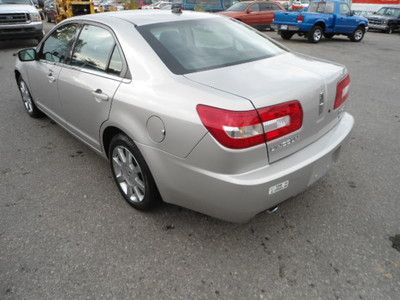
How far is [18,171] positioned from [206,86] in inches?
98.8

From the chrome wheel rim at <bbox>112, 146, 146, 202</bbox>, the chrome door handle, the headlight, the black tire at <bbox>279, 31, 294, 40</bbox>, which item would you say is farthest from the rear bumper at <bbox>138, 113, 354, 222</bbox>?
the black tire at <bbox>279, 31, 294, 40</bbox>

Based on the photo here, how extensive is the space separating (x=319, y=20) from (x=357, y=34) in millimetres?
2822

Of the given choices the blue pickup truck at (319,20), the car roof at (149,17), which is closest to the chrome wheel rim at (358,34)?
the blue pickup truck at (319,20)

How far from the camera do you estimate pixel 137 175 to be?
281cm

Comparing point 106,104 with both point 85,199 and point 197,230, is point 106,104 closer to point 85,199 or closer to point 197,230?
point 85,199

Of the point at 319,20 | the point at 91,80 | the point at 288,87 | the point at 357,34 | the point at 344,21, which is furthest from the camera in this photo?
the point at 357,34

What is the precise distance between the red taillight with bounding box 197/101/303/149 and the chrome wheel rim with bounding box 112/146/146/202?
0.89m

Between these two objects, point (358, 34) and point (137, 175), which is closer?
point (137, 175)

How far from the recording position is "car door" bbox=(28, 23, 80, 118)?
358 centimetres

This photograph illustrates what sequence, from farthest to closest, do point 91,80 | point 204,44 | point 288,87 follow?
1. point 91,80
2. point 204,44
3. point 288,87

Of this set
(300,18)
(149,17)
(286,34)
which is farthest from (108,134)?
(286,34)

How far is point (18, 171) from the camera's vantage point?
3.66 metres

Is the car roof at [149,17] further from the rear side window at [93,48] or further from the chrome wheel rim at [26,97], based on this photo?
the chrome wheel rim at [26,97]

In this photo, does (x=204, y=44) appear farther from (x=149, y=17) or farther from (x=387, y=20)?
(x=387, y=20)
